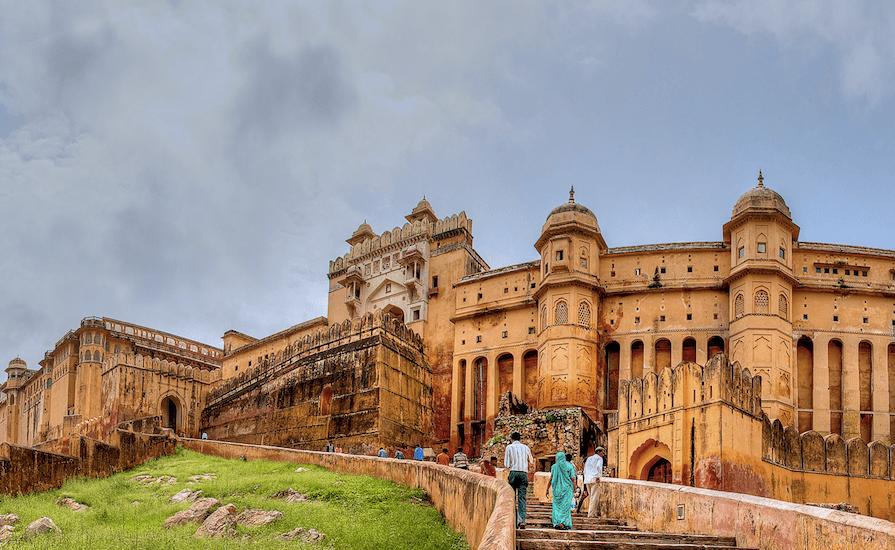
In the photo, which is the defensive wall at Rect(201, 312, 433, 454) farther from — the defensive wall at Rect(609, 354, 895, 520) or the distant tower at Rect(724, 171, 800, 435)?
the defensive wall at Rect(609, 354, 895, 520)

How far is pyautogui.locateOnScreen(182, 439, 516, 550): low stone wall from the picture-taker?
278 inches

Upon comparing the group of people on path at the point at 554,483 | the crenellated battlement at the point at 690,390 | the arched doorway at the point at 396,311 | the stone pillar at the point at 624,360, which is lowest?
the group of people on path at the point at 554,483

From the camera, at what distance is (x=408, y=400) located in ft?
103

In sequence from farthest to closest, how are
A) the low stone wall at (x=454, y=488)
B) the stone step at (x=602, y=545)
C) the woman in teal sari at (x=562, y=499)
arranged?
the woman in teal sari at (x=562, y=499) → the stone step at (x=602, y=545) → the low stone wall at (x=454, y=488)

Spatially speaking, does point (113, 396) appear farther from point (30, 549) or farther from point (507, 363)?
point (30, 549)

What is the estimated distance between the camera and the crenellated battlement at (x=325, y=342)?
3158cm

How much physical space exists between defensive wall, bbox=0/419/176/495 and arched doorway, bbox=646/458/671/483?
1283cm

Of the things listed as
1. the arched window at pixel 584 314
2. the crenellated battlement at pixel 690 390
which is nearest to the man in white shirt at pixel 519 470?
the crenellated battlement at pixel 690 390

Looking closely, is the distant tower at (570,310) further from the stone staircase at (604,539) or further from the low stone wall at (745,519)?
the stone staircase at (604,539)

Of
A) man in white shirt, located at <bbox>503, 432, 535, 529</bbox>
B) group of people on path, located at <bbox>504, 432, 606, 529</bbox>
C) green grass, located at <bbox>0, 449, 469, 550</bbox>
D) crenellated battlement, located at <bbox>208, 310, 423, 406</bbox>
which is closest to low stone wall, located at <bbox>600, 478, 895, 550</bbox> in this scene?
group of people on path, located at <bbox>504, 432, 606, 529</bbox>

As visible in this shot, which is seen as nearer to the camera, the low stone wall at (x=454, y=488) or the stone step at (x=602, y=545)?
the low stone wall at (x=454, y=488)

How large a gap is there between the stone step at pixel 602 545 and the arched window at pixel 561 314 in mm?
21025

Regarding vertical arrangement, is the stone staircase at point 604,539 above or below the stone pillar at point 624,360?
below

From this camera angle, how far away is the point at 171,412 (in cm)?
3953
